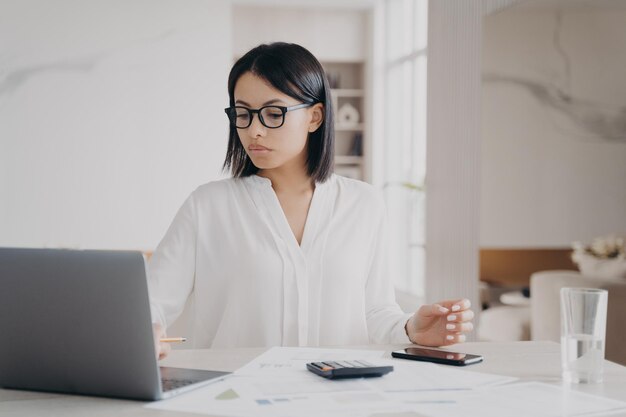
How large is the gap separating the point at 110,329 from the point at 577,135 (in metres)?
2.56

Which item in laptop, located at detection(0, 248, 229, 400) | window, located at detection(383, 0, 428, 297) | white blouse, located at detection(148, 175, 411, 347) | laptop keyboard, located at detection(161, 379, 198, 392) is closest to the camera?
laptop, located at detection(0, 248, 229, 400)

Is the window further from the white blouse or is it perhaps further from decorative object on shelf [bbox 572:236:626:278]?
the white blouse

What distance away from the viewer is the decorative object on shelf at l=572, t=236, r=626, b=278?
2.97 meters

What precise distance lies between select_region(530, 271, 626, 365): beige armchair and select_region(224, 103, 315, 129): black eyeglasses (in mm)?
1578

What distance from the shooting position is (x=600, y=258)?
3.09 metres

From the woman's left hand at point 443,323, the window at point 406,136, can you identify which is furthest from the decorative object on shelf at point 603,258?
the window at point 406,136

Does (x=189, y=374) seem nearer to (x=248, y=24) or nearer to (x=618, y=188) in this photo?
(x=618, y=188)

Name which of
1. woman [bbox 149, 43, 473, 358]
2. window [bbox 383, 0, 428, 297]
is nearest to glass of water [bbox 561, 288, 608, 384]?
woman [bbox 149, 43, 473, 358]

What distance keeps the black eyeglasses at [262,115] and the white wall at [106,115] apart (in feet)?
18.0

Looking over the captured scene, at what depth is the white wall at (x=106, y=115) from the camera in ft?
23.1

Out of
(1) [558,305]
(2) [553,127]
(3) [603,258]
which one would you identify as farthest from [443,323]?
(2) [553,127]

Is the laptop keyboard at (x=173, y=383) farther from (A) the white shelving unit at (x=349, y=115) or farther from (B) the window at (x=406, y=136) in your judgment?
(A) the white shelving unit at (x=349, y=115)

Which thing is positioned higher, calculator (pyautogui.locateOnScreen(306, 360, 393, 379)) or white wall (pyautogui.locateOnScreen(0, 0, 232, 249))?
white wall (pyautogui.locateOnScreen(0, 0, 232, 249))

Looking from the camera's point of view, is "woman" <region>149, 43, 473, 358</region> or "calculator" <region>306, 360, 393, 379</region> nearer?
"calculator" <region>306, 360, 393, 379</region>
